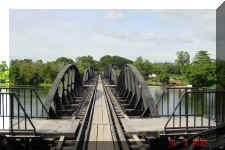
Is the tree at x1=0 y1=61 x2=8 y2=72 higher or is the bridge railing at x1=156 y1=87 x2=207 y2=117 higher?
the tree at x1=0 y1=61 x2=8 y2=72

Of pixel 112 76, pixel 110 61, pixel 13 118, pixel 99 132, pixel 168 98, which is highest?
pixel 110 61

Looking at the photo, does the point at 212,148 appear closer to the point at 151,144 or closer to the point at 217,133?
the point at 217,133

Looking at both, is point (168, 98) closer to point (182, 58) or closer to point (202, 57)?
point (202, 57)

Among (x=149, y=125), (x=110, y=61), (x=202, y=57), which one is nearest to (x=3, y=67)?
(x=149, y=125)

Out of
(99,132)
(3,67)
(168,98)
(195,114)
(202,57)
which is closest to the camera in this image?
(99,132)

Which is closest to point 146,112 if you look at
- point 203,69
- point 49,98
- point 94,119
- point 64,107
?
point 94,119

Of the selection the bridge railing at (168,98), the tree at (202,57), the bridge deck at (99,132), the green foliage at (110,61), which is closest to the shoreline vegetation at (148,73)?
the tree at (202,57)

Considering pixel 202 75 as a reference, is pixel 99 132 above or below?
below

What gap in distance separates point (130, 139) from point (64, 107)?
5.99 m

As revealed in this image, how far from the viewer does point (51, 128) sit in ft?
23.2

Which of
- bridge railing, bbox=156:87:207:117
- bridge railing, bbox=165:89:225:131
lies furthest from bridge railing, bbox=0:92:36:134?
bridge railing, bbox=156:87:207:117

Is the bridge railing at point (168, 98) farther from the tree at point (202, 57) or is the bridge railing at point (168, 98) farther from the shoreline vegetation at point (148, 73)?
the tree at point (202, 57)

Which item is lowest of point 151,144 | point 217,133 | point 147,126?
point 151,144

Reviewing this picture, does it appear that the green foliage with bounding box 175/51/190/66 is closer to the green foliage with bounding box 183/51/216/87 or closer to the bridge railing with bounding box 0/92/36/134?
the green foliage with bounding box 183/51/216/87
